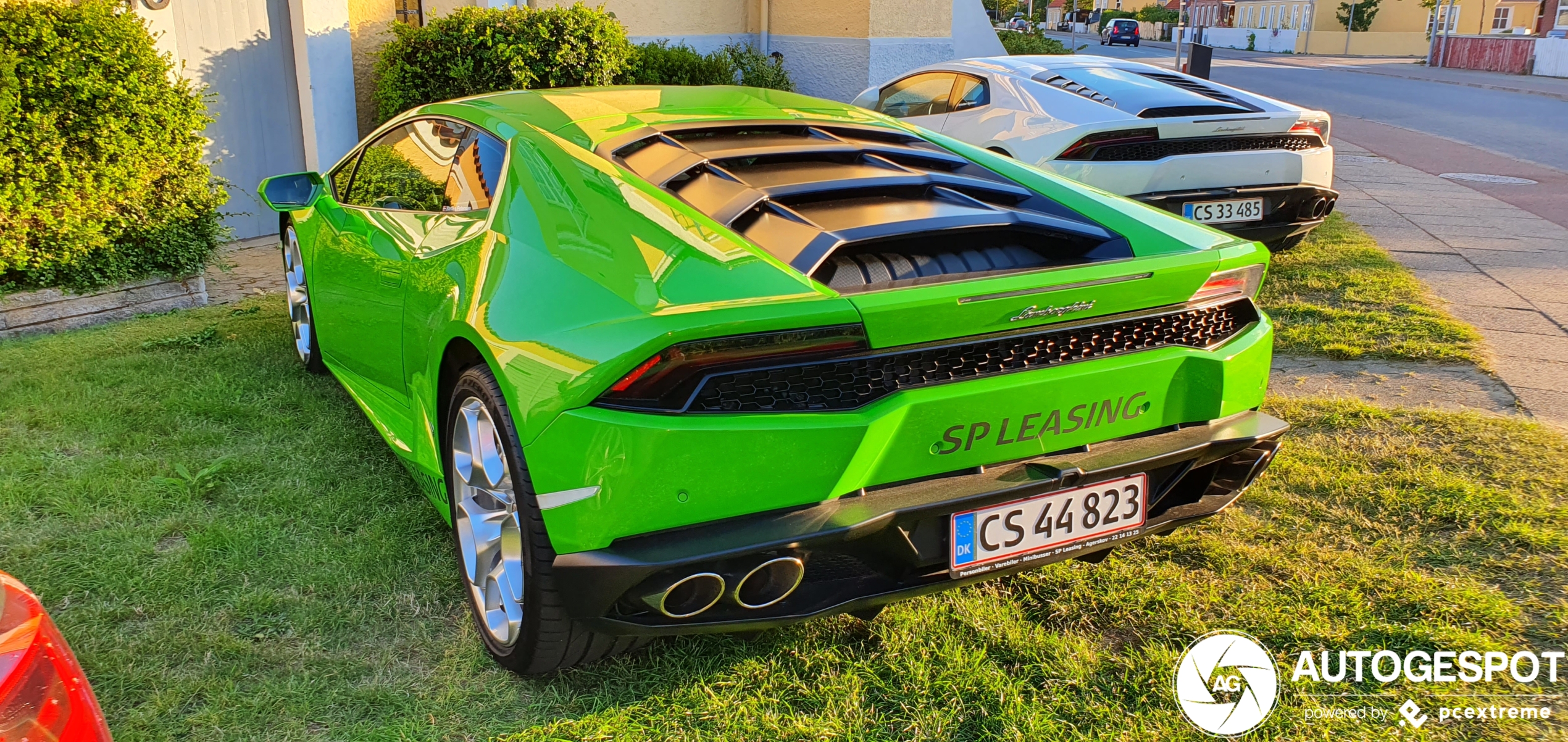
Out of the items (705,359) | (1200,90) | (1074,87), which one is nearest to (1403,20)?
(1200,90)

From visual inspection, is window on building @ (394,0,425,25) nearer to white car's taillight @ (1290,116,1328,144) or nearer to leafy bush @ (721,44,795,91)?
leafy bush @ (721,44,795,91)

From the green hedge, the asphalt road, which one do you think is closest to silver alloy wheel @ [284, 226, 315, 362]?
the green hedge

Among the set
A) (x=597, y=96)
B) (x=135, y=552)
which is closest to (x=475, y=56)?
(x=597, y=96)

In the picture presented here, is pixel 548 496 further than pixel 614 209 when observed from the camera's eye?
No

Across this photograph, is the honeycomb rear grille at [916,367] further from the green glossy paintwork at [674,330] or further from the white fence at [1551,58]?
the white fence at [1551,58]

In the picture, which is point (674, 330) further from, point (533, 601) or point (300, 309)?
point (300, 309)

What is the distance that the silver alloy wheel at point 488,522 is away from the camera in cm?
246

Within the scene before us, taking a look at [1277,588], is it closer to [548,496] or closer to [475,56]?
[548,496]

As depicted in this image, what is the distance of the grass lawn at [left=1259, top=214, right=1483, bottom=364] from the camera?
5090 mm

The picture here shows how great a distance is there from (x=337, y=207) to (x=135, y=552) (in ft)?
4.71

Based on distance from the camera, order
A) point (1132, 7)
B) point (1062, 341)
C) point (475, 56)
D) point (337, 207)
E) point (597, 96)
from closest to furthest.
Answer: point (1062, 341) < point (597, 96) < point (337, 207) < point (475, 56) < point (1132, 7)

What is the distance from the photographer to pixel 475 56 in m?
8.20

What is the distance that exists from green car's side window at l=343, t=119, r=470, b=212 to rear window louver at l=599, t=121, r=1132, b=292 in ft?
2.26

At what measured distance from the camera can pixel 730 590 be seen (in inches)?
84.1
